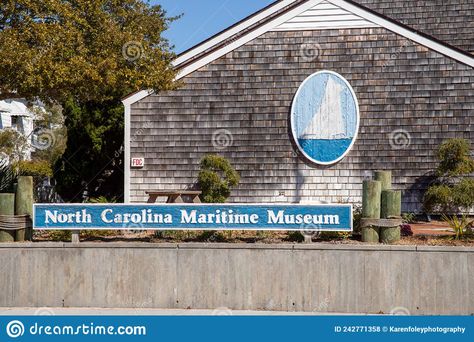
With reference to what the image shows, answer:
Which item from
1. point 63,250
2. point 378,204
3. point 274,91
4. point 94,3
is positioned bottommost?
point 63,250

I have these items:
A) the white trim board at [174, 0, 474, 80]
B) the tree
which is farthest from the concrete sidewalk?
the white trim board at [174, 0, 474, 80]

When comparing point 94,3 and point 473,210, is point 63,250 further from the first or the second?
point 473,210

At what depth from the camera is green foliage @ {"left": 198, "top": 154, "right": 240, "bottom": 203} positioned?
60.5 ft

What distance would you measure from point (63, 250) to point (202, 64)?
31.6ft

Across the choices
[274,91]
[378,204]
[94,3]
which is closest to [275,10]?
[274,91]

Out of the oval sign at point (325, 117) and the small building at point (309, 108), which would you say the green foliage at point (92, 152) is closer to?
the small building at point (309, 108)

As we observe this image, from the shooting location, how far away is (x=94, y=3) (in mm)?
15570

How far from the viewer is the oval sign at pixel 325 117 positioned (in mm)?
18703

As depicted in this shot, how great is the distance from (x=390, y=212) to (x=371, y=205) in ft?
1.15
